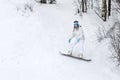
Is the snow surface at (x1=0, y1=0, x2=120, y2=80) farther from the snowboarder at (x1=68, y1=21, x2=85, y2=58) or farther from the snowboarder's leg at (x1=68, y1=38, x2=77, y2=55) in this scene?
the snowboarder at (x1=68, y1=21, x2=85, y2=58)

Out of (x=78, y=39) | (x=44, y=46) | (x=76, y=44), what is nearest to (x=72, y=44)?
(x=76, y=44)

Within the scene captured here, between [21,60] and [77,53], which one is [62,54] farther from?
[21,60]

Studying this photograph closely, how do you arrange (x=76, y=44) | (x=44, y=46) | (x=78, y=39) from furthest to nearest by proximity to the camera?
(x=44, y=46)
(x=76, y=44)
(x=78, y=39)

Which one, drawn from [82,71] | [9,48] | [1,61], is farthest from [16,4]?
[82,71]

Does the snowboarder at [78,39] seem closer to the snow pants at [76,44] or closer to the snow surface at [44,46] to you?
the snow pants at [76,44]

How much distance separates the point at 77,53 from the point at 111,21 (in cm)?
528

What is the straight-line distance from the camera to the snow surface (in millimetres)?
11031

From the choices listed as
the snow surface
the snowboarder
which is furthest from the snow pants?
the snow surface

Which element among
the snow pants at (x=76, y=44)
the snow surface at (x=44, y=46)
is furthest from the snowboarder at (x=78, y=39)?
the snow surface at (x=44, y=46)

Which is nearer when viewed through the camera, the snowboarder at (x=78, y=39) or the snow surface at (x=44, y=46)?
the snow surface at (x=44, y=46)

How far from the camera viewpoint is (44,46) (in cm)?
1286

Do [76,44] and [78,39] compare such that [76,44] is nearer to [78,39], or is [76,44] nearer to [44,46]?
[78,39]

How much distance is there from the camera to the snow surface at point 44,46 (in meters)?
11.0

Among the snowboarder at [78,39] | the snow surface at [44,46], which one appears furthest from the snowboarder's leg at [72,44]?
the snow surface at [44,46]
